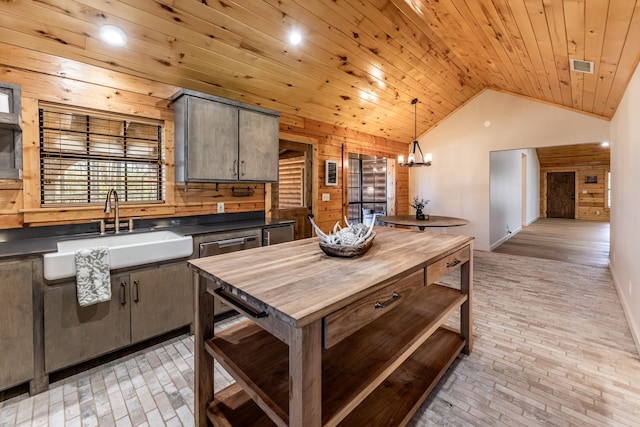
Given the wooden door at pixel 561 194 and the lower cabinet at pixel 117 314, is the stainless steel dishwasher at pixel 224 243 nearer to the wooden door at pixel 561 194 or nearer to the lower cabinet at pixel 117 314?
the lower cabinet at pixel 117 314

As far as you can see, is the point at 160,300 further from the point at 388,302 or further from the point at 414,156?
the point at 414,156

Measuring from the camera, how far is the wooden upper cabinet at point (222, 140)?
268cm

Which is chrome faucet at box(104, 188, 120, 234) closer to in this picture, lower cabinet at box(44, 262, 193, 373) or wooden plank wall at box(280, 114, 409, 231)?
lower cabinet at box(44, 262, 193, 373)

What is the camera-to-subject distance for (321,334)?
958 mm

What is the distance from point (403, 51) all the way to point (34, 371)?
14.5 ft

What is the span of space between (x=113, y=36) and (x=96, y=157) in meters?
0.99

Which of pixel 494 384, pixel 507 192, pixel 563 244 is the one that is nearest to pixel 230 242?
pixel 494 384

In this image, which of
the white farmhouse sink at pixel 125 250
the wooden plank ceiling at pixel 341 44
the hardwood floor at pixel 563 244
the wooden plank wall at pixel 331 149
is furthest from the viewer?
the hardwood floor at pixel 563 244

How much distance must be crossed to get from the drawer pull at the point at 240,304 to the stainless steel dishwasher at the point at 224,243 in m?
1.35

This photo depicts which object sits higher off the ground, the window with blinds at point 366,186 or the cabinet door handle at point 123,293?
the window with blinds at point 366,186

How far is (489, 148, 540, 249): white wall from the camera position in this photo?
19.1 ft

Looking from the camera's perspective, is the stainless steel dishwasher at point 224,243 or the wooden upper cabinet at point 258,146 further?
the wooden upper cabinet at point 258,146

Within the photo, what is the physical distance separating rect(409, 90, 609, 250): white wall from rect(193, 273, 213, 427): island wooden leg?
5.59m

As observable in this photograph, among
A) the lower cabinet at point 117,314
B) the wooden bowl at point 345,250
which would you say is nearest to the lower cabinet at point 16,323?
the lower cabinet at point 117,314
